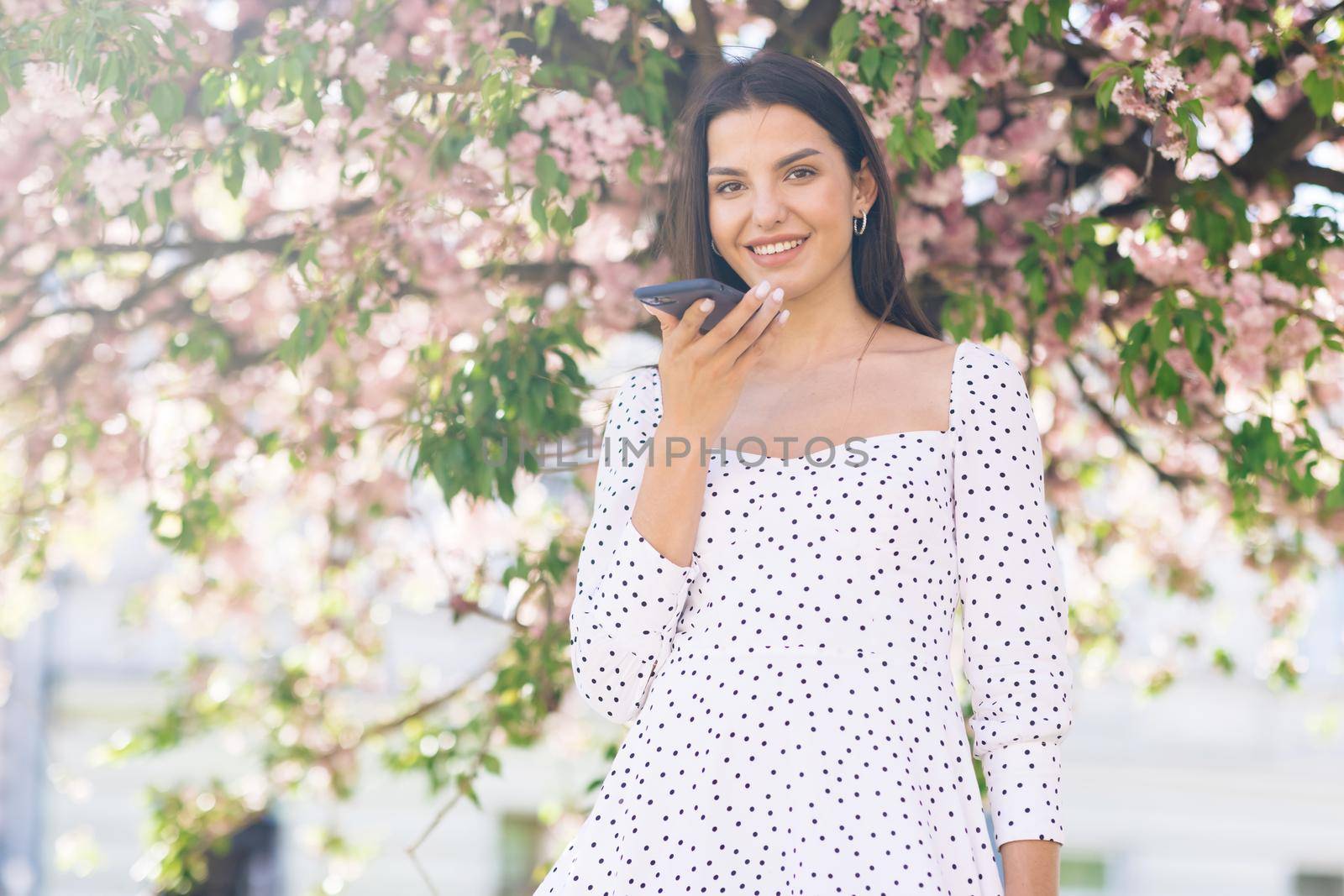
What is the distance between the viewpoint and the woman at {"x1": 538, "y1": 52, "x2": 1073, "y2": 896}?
1812 millimetres

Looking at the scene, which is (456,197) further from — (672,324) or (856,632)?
(856,632)

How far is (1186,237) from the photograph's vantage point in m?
3.30

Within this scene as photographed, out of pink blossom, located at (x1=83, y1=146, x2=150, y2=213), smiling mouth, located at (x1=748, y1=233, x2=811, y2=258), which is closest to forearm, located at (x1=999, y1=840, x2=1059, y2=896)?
smiling mouth, located at (x1=748, y1=233, x2=811, y2=258)

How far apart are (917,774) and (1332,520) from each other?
3.09 metres

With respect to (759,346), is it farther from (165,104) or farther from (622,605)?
(165,104)

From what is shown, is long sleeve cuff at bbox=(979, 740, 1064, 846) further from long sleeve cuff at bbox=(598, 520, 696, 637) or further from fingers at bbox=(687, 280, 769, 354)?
fingers at bbox=(687, 280, 769, 354)

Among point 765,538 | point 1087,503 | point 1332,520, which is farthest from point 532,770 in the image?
point 765,538

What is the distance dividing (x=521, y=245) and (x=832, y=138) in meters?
1.72

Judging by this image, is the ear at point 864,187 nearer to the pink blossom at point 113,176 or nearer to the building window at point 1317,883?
the pink blossom at point 113,176

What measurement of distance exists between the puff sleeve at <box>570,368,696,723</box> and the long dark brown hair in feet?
1.22

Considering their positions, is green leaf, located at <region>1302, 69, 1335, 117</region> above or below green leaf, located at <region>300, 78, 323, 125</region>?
below

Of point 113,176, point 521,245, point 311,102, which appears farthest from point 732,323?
point 521,245

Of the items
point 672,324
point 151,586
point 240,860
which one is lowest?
point 240,860

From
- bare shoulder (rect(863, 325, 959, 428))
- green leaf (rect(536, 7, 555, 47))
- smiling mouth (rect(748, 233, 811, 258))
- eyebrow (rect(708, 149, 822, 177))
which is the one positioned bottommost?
bare shoulder (rect(863, 325, 959, 428))
